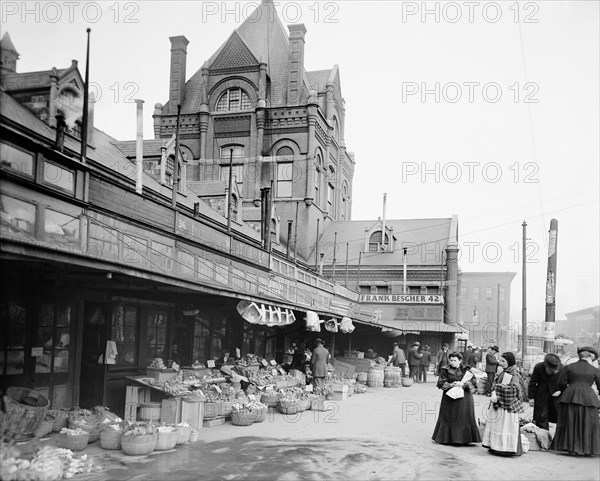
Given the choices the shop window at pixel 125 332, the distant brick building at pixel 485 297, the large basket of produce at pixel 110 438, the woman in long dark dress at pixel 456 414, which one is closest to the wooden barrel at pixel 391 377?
the woman in long dark dress at pixel 456 414

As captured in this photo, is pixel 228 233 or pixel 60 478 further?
pixel 228 233

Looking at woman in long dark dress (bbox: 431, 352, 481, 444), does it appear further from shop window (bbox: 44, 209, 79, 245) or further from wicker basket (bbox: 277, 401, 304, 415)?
shop window (bbox: 44, 209, 79, 245)

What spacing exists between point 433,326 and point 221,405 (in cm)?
3254

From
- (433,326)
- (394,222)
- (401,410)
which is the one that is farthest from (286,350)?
(394,222)

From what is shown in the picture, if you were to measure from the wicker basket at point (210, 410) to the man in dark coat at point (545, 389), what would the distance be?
6265 mm

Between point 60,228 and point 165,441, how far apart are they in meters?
4.02

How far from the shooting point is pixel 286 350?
73.6 feet

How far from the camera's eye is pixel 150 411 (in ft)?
36.9

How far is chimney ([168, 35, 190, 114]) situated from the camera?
1893 inches

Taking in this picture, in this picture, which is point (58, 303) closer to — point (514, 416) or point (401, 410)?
point (514, 416)

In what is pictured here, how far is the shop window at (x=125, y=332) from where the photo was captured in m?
12.7

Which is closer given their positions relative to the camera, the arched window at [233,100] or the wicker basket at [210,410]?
the wicker basket at [210,410]

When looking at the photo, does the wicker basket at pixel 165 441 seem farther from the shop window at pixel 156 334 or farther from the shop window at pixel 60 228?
the shop window at pixel 156 334

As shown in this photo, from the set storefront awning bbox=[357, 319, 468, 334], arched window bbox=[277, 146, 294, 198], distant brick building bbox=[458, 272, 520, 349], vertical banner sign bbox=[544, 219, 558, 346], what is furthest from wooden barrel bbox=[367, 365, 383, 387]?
distant brick building bbox=[458, 272, 520, 349]
